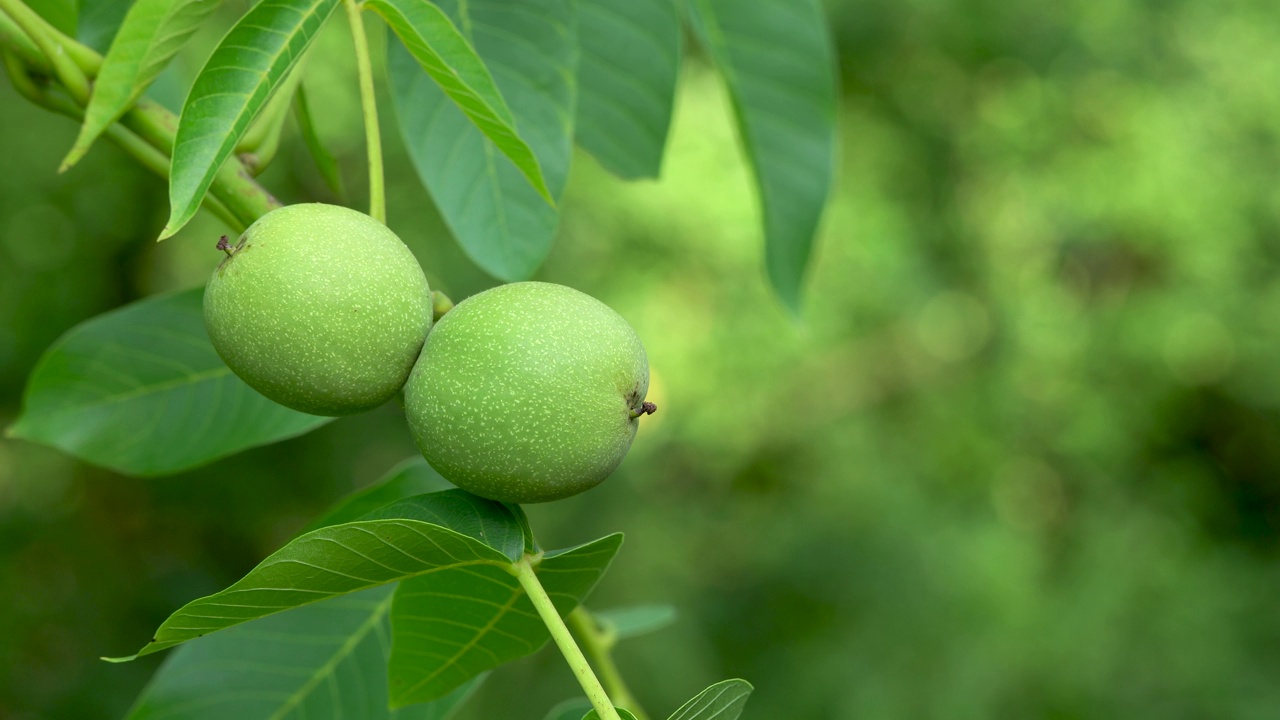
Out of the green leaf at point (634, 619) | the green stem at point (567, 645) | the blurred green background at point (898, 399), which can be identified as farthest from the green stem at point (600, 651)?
the blurred green background at point (898, 399)

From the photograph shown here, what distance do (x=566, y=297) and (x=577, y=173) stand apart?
9.10 feet

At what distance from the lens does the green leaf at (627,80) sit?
1.01 m

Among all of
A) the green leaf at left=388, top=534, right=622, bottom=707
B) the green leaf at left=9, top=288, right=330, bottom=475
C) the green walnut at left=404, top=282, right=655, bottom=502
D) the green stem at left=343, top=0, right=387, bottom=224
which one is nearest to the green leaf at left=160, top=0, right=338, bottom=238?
the green stem at left=343, top=0, right=387, bottom=224

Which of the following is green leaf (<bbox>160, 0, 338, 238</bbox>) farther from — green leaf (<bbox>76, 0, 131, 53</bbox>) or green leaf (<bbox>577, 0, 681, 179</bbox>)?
green leaf (<bbox>577, 0, 681, 179</bbox>)

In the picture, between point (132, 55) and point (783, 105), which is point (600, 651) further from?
point (783, 105)

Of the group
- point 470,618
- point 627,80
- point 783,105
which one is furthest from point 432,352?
point 783,105

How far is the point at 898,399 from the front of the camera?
3.88m

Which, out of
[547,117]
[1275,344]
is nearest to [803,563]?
[1275,344]

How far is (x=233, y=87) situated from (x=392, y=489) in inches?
14.8

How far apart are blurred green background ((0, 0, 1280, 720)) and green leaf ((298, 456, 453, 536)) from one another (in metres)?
1.77

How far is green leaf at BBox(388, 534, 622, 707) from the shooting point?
2.02ft

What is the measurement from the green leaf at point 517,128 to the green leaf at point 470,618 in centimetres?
31

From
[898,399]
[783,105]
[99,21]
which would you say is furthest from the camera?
[898,399]

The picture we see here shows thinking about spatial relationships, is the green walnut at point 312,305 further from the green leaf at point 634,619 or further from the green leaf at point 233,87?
the green leaf at point 634,619
